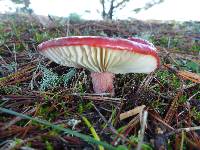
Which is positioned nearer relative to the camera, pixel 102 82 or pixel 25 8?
pixel 102 82

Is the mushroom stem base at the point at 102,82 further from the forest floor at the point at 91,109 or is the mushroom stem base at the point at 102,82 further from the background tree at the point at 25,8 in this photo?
the background tree at the point at 25,8

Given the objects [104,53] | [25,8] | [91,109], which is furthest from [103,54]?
[25,8]

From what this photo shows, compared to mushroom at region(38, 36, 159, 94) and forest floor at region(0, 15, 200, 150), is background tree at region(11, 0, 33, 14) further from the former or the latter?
mushroom at region(38, 36, 159, 94)

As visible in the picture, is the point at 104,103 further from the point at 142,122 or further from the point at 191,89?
the point at 191,89

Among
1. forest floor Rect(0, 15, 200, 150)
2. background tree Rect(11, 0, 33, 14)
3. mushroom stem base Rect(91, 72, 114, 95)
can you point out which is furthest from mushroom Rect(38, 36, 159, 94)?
background tree Rect(11, 0, 33, 14)

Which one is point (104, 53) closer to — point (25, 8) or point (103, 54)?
point (103, 54)

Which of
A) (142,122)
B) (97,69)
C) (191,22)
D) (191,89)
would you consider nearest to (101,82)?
(97,69)
